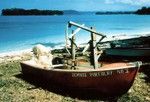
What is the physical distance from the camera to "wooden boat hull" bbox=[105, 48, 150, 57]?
21.9 m

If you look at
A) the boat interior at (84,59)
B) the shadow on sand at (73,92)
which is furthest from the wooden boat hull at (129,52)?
the shadow on sand at (73,92)

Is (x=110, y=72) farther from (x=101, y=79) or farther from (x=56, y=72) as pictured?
(x=56, y=72)

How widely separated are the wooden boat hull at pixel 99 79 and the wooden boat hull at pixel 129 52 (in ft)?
27.5

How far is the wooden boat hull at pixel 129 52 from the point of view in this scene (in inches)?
864

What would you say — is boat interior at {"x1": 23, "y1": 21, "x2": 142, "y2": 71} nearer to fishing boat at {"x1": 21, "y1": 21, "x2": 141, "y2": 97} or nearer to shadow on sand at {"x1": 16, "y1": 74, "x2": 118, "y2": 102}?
fishing boat at {"x1": 21, "y1": 21, "x2": 141, "y2": 97}

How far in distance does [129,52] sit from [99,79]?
9690 millimetres

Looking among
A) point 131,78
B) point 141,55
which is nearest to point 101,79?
point 131,78

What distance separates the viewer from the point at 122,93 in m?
14.3

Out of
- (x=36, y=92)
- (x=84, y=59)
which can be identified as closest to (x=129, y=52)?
(x=84, y=59)

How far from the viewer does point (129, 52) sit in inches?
906

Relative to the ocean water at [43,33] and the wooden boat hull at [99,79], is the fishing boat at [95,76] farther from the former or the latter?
the ocean water at [43,33]

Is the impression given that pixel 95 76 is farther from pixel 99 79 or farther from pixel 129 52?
pixel 129 52

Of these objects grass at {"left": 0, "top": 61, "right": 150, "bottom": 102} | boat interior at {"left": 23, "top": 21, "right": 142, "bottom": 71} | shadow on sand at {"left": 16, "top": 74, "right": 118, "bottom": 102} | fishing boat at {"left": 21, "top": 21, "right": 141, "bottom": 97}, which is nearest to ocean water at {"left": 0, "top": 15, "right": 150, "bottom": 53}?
boat interior at {"left": 23, "top": 21, "right": 142, "bottom": 71}

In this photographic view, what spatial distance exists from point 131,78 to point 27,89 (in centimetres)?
577
